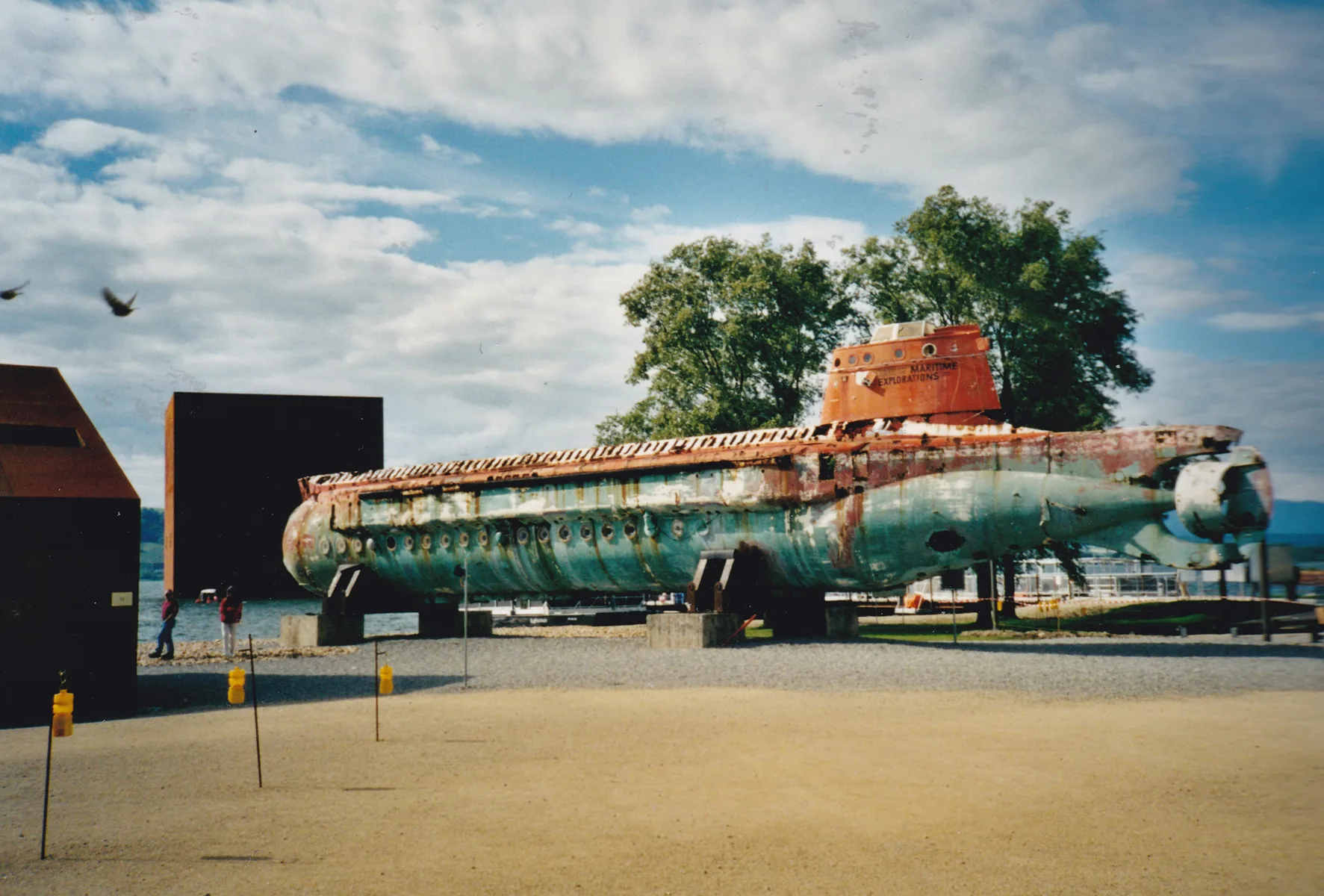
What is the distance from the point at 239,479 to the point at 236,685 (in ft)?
274

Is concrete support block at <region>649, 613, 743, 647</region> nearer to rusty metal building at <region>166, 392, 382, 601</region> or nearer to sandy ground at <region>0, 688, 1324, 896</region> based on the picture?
sandy ground at <region>0, 688, 1324, 896</region>

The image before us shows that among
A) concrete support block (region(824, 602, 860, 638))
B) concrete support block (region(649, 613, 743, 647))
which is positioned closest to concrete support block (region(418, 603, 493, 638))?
concrete support block (region(649, 613, 743, 647))

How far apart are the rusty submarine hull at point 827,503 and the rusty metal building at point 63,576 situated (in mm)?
12049

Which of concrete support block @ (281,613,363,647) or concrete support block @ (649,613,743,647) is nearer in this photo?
concrete support block @ (649,613,743,647)

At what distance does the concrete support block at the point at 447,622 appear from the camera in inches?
1273

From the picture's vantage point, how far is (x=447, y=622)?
3269 cm

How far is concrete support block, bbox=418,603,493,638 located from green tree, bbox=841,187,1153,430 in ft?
66.9

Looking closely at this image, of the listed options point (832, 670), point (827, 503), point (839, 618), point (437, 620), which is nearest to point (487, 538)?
point (437, 620)

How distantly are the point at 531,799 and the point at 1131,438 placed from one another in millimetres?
15237

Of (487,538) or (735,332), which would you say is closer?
(487,538)

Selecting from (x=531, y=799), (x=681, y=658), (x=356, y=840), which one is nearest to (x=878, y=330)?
(x=681, y=658)

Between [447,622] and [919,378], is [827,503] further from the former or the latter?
[447,622]

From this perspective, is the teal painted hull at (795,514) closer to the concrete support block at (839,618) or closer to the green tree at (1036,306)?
the concrete support block at (839,618)

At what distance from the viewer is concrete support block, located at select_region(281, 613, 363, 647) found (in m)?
Result: 29.5
